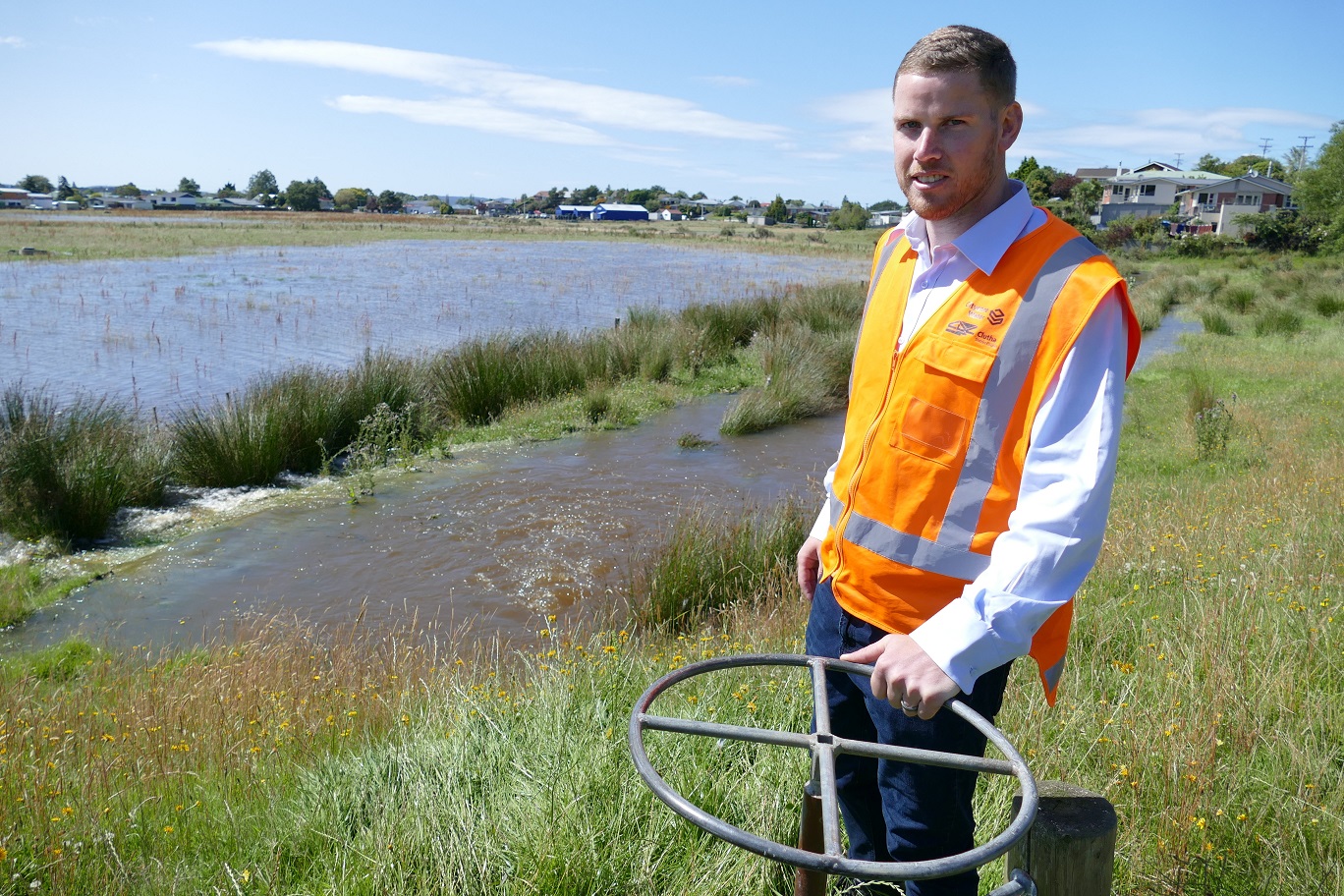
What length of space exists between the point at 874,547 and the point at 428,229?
64.0 meters

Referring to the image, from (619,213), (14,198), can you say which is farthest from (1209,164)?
(14,198)

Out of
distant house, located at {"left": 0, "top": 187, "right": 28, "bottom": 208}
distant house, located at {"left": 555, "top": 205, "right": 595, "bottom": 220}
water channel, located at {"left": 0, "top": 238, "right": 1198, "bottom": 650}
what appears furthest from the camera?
distant house, located at {"left": 555, "top": 205, "right": 595, "bottom": 220}

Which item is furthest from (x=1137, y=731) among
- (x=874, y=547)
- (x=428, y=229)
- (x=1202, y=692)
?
(x=428, y=229)

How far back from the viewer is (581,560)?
7305 mm

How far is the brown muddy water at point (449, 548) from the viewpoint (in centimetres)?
638

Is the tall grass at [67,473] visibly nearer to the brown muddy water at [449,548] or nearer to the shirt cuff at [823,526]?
the brown muddy water at [449,548]

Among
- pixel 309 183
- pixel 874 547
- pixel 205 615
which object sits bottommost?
pixel 205 615

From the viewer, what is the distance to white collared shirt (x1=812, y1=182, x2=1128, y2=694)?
4.73 ft

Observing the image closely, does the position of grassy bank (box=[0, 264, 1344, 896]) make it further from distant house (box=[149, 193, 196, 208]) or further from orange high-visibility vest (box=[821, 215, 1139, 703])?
distant house (box=[149, 193, 196, 208])

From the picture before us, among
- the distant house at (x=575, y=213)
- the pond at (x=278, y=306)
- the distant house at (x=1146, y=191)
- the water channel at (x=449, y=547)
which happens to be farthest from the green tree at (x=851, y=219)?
the water channel at (x=449, y=547)

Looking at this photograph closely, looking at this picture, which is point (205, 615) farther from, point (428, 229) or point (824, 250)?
point (428, 229)

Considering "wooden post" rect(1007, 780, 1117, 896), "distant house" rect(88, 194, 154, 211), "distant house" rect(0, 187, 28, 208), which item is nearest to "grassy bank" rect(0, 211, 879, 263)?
"distant house" rect(0, 187, 28, 208)

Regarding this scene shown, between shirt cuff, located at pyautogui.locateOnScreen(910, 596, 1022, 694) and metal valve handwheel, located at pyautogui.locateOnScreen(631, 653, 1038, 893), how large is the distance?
10cm

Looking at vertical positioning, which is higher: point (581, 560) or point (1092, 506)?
point (1092, 506)
